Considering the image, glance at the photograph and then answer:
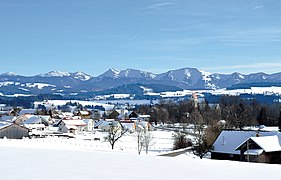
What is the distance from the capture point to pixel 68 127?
68188 mm

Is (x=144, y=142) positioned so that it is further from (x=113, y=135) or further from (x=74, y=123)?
(x=74, y=123)

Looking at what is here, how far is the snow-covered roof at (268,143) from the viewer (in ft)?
105

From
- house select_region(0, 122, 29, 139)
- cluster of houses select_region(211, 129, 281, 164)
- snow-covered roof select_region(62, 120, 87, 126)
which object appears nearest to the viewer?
cluster of houses select_region(211, 129, 281, 164)

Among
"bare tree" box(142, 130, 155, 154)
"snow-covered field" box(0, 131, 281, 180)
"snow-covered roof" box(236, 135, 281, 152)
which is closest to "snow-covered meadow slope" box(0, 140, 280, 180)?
Answer: "snow-covered field" box(0, 131, 281, 180)

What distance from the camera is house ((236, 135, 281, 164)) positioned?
3167 cm

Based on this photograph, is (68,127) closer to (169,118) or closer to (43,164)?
(169,118)

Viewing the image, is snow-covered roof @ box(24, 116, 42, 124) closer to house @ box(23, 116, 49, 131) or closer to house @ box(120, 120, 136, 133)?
house @ box(23, 116, 49, 131)

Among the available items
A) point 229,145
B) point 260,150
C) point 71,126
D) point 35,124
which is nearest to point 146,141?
point 229,145

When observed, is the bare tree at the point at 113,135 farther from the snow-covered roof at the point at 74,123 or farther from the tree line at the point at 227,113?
the tree line at the point at 227,113

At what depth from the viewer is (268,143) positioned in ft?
108

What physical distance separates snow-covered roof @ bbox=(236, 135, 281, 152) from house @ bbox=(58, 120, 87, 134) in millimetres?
40612

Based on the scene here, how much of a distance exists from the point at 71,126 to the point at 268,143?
140 feet

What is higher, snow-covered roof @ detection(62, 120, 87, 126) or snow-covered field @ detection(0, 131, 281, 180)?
snow-covered field @ detection(0, 131, 281, 180)

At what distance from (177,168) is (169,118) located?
94415 mm
